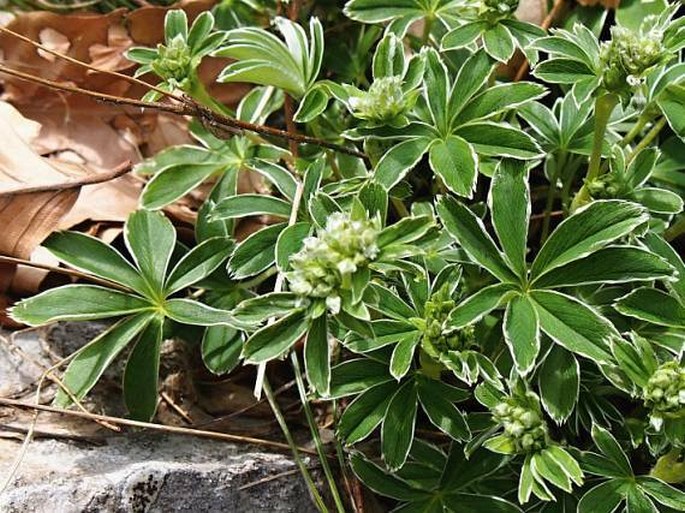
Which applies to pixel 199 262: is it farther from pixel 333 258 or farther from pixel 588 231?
pixel 588 231

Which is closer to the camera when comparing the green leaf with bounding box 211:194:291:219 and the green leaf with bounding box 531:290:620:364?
the green leaf with bounding box 531:290:620:364

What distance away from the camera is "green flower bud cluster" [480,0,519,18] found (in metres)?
1.72

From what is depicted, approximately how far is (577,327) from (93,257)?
0.93m

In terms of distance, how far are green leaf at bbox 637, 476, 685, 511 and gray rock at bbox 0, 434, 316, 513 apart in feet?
2.09

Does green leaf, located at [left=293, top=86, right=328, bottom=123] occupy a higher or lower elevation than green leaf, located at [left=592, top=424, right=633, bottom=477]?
higher

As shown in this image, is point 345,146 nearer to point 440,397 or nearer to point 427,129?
point 427,129

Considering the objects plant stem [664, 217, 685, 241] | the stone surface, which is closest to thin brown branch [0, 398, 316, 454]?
the stone surface

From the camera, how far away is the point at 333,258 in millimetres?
1284

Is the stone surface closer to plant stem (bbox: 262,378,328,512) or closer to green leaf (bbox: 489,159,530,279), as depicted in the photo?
plant stem (bbox: 262,378,328,512)

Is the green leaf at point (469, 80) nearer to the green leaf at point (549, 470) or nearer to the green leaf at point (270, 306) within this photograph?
the green leaf at point (270, 306)

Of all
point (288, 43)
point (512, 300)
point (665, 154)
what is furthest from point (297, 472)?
point (665, 154)

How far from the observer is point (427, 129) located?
167 centimetres

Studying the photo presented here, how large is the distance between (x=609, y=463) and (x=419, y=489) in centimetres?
34

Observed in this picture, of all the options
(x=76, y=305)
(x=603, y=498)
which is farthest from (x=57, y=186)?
(x=603, y=498)
